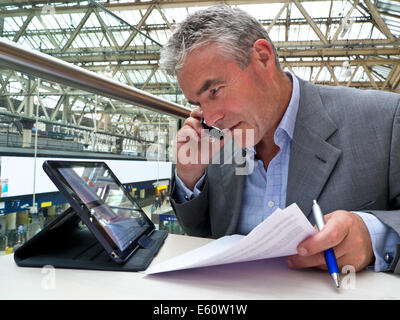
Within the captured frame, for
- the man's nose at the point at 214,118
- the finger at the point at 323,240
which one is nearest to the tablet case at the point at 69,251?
the finger at the point at 323,240

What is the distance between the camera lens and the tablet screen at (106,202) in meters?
0.62

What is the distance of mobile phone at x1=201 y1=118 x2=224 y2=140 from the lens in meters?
1.04

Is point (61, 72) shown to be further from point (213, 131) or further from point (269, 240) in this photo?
point (269, 240)

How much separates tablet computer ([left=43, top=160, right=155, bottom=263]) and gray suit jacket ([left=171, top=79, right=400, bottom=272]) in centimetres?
20

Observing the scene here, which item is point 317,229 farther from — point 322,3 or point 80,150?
point 322,3

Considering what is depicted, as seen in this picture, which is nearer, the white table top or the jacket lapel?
the white table top

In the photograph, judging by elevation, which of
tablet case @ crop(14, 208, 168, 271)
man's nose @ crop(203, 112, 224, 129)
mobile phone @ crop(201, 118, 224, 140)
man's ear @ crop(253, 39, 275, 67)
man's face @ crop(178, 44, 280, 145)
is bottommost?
tablet case @ crop(14, 208, 168, 271)

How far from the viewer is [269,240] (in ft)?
1.65

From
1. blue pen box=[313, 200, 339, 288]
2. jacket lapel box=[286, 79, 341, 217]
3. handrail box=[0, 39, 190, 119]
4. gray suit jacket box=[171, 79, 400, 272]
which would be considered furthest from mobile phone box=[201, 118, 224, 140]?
blue pen box=[313, 200, 339, 288]

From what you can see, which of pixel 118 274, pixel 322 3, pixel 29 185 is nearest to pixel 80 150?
pixel 29 185

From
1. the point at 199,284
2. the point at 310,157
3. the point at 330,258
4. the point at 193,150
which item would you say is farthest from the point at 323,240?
the point at 193,150

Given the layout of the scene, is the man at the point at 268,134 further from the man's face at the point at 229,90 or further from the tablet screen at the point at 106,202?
the tablet screen at the point at 106,202

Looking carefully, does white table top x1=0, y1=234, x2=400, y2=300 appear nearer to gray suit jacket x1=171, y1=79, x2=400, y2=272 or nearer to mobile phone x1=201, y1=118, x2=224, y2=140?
gray suit jacket x1=171, y1=79, x2=400, y2=272
